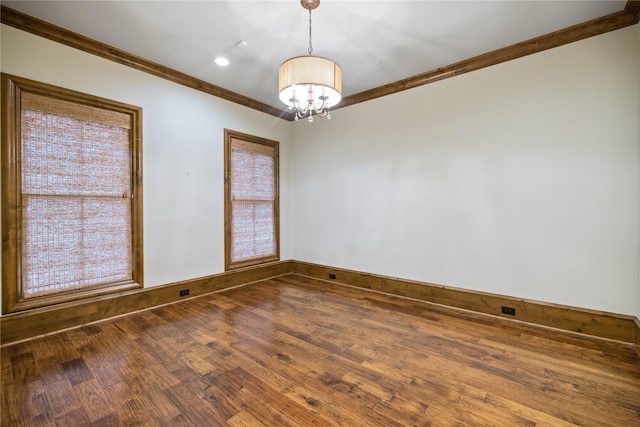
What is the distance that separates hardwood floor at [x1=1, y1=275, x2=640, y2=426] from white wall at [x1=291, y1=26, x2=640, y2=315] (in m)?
0.64

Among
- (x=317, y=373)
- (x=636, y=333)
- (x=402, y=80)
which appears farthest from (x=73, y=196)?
(x=636, y=333)

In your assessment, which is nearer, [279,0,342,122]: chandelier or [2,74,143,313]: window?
[279,0,342,122]: chandelier

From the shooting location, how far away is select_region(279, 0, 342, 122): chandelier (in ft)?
6.96

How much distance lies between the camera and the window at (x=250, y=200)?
422 centimetres

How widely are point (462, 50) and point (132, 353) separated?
14.7 feet

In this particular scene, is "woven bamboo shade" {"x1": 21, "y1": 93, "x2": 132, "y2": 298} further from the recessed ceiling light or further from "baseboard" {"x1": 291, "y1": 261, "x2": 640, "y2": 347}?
"baseboard" {"x1": 291, "y1": 261, "x2": 640, "y2": 347}

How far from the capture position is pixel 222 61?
10.7ft

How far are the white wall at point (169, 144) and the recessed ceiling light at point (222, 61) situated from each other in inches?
27.5

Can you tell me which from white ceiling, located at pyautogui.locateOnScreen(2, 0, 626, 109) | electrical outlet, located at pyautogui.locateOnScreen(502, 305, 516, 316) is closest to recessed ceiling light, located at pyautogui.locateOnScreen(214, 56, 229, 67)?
white ceiling, located at pyautogui.locateOnScreen(2, 0, 626, 109)

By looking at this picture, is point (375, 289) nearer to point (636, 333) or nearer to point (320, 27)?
point (636, 333)

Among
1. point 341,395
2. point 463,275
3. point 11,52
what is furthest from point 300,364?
point 11,52

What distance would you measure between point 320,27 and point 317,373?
307cm

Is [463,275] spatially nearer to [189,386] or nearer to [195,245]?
[189,386]

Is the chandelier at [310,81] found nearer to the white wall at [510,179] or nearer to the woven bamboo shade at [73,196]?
the white wall at [510,179]
